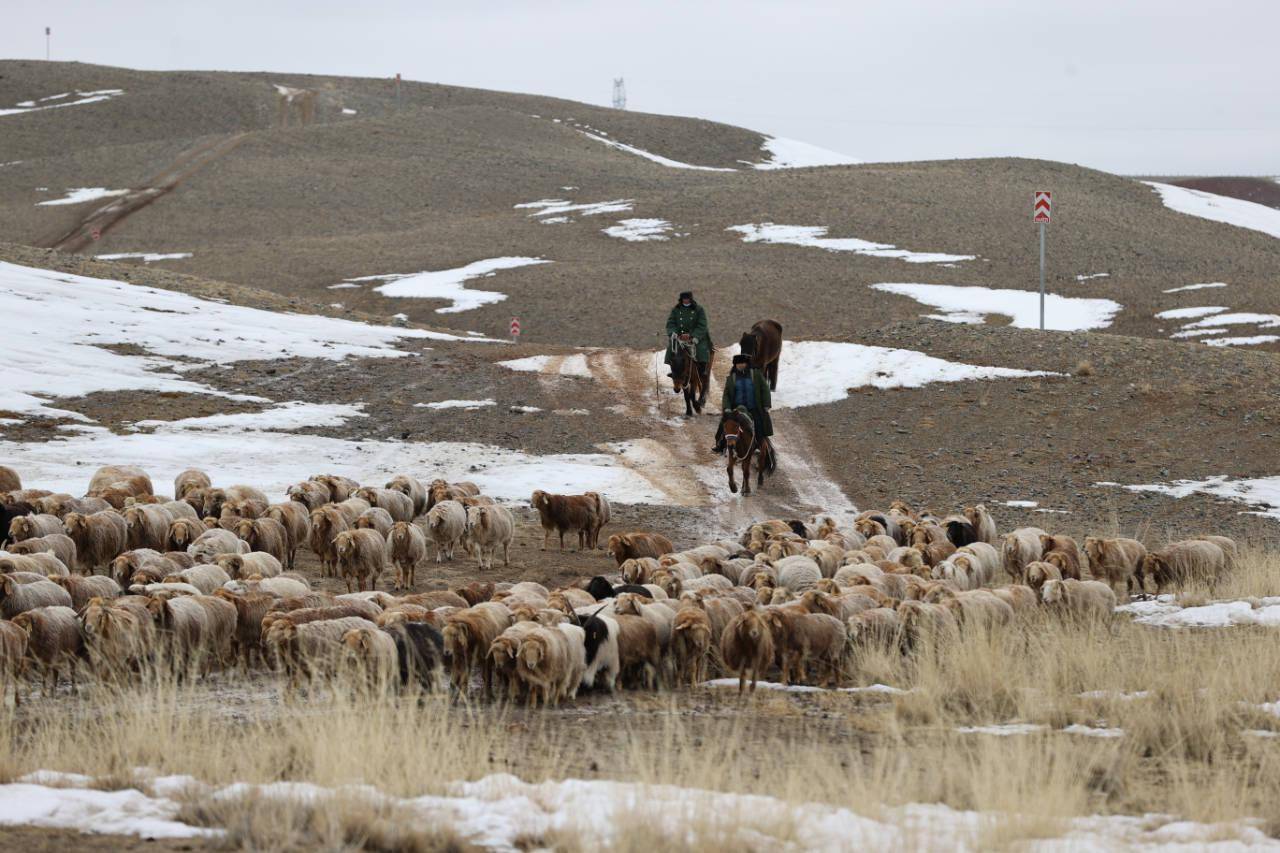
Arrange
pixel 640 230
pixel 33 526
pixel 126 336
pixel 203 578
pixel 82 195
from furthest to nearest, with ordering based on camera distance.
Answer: pixel 82 195 < pixel 640 230 < pixel 126 336 < pixel 33 526 < pixel 203 578

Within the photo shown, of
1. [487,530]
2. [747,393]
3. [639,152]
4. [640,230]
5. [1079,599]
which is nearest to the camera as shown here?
[1079,599]

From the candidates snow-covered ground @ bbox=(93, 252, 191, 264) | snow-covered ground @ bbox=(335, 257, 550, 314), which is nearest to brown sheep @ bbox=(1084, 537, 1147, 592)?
snow-covered ground @ bbox=(335, 257, 550, 314)

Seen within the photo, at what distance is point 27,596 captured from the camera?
389 inches

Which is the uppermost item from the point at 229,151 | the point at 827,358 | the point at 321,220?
the point at 229,151

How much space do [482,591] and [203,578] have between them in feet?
7.65

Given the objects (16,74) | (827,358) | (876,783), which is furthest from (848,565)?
(16,74)

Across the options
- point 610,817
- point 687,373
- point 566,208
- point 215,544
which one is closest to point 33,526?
point 215,544

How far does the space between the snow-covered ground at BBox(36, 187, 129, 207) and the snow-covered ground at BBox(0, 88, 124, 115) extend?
26.1 meters

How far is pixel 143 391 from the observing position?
76.1 feet

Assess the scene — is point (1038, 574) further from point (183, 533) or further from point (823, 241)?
point (823, 241)

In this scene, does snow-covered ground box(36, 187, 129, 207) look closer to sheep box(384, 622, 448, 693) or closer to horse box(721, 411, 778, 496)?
horse box(721, 411, 778, 496)

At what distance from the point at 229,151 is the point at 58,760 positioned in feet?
247

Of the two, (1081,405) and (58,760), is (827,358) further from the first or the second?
(58,760)

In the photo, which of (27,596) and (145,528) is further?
(145,528)
